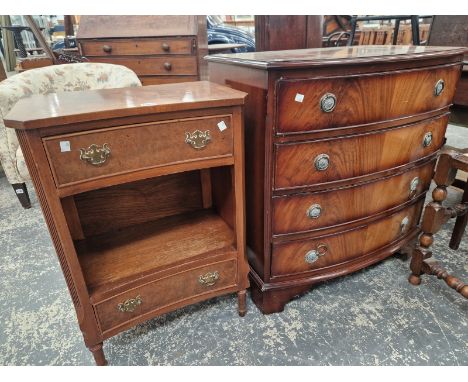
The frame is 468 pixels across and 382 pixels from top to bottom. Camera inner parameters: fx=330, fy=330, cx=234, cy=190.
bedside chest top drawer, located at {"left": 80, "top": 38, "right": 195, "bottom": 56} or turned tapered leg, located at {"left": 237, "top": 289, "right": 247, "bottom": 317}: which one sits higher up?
bedside chest top drawer, located at {"left": 80, "top": 38, "right": 195, "bottom": 56}

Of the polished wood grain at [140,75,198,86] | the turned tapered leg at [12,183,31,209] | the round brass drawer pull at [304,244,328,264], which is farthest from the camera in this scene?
the polished wood grain at [140,75,198,86]

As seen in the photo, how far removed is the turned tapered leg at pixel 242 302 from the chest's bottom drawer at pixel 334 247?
0.55 ft

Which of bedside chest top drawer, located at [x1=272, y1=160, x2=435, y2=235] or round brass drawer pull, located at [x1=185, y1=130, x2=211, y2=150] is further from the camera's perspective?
bedside chest top drawer, located at [x1=272, y1=160, x2=435, y2=235]

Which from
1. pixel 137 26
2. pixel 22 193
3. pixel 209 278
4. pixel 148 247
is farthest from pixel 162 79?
pixel 209 278

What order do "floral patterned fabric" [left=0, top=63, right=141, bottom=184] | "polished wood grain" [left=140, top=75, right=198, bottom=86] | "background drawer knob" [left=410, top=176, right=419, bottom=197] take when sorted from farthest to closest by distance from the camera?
"polished wood grain" [left=140, top=75, right=198, bottom=86] < "floral patterned fabric" [left=0, top=63, right=141, bottom=184] < "background drawer knob" [left=410, top=176, right=419, bottom=197]

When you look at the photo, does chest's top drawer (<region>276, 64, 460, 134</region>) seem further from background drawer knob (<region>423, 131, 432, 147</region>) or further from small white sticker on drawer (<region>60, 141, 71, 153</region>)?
small white sticker on drawer (<region>60, 141, 71, 153</region>)

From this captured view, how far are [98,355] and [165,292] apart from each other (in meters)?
0.33

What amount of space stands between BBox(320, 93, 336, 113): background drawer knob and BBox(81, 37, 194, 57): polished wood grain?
7.32 feet

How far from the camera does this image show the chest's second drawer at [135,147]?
93 centimetres

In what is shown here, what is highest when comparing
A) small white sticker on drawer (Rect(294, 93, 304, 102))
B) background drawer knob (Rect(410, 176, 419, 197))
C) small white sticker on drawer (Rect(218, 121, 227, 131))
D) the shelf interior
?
small white sticker on drawer (Rect(294, 93, 304, 102))

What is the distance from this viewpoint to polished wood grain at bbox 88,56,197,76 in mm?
3070

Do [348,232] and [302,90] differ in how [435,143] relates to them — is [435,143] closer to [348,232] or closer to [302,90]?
[348,232]

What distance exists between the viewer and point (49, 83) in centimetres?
221

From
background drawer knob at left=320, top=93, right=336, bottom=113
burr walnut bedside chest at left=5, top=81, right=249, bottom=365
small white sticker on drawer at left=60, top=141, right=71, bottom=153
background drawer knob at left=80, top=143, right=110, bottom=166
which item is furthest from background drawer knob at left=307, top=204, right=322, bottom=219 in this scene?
small white sticker on drawer at left=60, top=141, right=71, bottom=153
